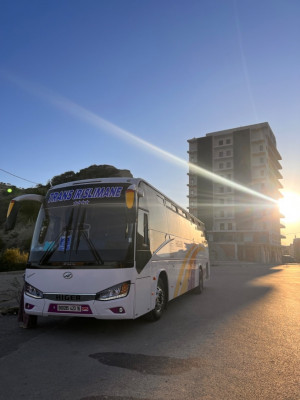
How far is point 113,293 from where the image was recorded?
20.9 feet

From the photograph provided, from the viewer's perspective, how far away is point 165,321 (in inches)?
322

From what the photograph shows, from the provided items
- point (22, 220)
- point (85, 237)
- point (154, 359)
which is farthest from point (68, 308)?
point (22, 220)

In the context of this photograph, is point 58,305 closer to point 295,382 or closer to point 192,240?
point 295,382

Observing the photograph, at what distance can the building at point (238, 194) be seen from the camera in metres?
82.8

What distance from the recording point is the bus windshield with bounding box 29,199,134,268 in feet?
21.5

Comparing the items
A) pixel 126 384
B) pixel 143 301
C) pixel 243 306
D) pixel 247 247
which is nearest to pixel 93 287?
pixel 143 301

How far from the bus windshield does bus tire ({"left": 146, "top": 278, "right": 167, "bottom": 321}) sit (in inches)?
76.6

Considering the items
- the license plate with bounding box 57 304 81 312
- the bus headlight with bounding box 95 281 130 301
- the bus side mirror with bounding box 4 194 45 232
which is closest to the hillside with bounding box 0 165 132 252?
the bus side mirror with bounding box 4 194 45 232

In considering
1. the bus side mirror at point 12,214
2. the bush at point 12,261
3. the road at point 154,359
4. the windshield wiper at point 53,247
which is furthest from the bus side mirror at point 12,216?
the bush at point 12,261

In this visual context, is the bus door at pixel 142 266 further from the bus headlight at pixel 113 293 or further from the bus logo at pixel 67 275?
the bus logo at pixel 67 275

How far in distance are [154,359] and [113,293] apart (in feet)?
5.16

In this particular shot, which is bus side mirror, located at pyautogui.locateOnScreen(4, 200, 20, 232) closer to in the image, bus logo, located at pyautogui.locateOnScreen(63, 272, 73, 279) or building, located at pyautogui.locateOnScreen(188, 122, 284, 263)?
bus logo, located at pyautogui.locateOnScreen(63, 272, 73, 279)

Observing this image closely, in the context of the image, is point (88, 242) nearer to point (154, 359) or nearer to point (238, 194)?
point (154, 359)

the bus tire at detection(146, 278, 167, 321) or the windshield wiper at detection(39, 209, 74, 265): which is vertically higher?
the windshield wiper at detection(39, 209, 74, 265)
